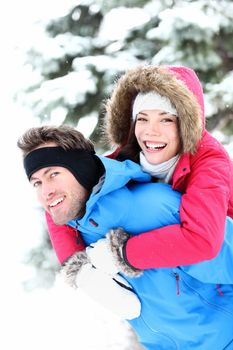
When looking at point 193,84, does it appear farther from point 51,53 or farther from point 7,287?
point 7,287

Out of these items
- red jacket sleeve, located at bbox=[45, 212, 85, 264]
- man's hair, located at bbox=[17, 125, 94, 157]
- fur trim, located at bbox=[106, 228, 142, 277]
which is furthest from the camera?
red jacket sleeve, located at bbox=[45, 212, 85, 264]

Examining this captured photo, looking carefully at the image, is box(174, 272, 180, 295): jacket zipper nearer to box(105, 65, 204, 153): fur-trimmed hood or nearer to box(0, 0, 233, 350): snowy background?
box(105, 65, 204, 153): fur-trimmed hood

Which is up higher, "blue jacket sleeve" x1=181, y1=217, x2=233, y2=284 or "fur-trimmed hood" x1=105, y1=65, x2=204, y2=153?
"fur-trimmed hood" x1=105, y1=65, x2=204, y2=153

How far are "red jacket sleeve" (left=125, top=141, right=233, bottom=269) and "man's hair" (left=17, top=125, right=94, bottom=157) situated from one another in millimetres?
469

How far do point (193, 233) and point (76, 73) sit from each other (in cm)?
240

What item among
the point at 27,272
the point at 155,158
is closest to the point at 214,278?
the point at 155,158

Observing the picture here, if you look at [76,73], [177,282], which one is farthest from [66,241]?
[76,73]

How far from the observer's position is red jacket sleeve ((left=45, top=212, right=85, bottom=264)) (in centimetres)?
205

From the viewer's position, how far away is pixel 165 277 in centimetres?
184

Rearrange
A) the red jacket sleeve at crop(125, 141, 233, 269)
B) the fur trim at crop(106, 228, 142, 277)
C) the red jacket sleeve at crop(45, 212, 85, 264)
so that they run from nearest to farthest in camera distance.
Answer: the red jacket sleeve at crop(125, 141, 233, 269) → the fur trim at crop(106, 228, 142, 277) → the red jacket sleeve at crop(45, 212, 85, 264)

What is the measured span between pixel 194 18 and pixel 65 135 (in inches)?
74.0

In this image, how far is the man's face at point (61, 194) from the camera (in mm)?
1820

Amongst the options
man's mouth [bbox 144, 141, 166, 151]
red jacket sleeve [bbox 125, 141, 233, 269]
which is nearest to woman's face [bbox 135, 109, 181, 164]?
man's mouth [bbox 144, 141, 166, 151]

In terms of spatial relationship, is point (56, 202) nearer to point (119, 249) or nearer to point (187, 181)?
point (119, 249)
